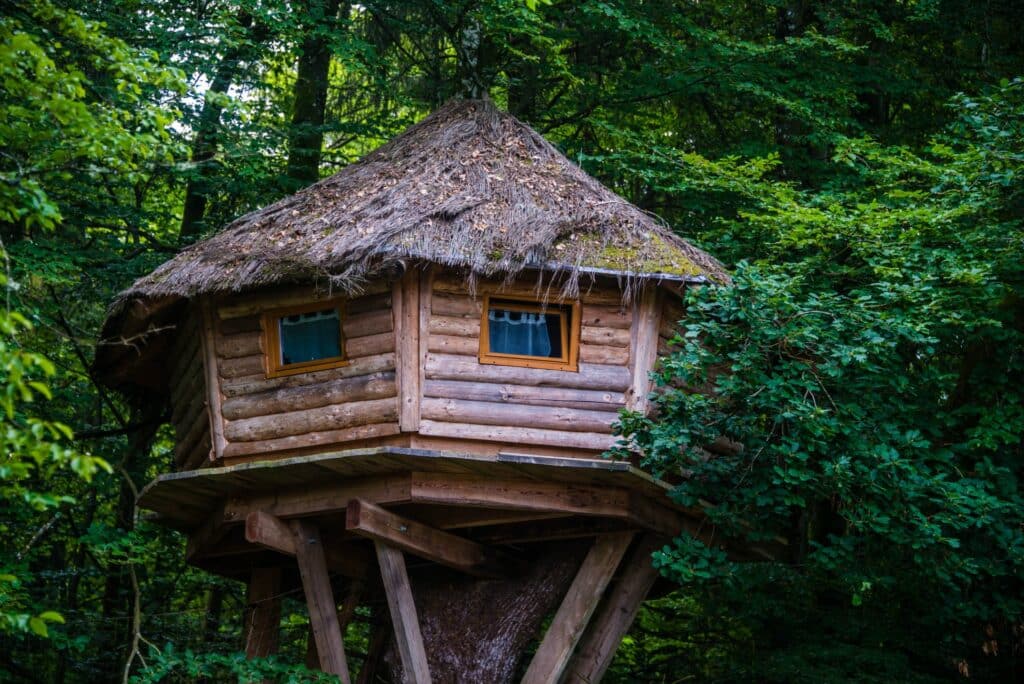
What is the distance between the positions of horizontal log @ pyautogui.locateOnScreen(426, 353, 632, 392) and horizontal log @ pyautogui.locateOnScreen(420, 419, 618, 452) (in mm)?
380

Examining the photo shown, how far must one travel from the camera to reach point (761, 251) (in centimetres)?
1259

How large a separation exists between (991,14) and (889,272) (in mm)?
5936

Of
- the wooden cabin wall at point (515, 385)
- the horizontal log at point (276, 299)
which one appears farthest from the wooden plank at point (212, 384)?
the wooden cabin wall at point (515, 385)

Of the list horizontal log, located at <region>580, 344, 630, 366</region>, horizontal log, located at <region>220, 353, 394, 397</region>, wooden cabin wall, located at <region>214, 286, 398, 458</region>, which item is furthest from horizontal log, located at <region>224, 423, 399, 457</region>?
horizontal log, located at <region>580, 344, 630, 366</region>

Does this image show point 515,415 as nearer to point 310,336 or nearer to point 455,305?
point 455,305

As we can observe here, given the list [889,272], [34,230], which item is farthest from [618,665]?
[34,230]

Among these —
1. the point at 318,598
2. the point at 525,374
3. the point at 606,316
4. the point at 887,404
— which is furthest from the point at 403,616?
the point at 887,404

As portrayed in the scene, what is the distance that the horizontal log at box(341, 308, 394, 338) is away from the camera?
30.6 feet

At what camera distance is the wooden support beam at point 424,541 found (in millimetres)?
9461

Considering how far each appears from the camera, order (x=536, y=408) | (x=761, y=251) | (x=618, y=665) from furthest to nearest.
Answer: (x=618, y=665) < (x=761, y=251) < (x=536, y=408)

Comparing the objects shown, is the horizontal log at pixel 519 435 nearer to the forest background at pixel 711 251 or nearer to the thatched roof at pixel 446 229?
the forest background at pixel 711 251

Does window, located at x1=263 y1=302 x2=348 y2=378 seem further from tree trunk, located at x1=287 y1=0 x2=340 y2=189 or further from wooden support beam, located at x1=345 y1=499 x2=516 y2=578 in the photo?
tree trunk, located at x1=287 y1=0 x2=340 y2=189

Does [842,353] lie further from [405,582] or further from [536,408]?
[405,582]

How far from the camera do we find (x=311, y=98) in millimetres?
16422
